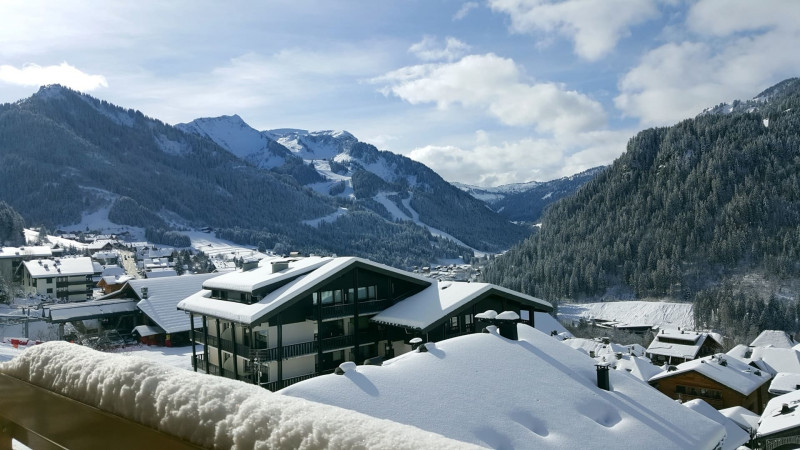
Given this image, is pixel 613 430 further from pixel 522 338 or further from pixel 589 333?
pixel 589 333

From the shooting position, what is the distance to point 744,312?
108 metres

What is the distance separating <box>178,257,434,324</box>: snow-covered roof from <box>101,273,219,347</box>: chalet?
15.9 meters

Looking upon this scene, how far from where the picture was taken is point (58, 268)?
79.8m

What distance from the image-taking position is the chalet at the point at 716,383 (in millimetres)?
43594

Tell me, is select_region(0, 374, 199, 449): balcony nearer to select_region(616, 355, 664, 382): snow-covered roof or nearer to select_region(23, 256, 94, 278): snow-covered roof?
select_region(616, 355, 664, 382): snow-covered roof

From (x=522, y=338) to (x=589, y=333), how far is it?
3601 inches

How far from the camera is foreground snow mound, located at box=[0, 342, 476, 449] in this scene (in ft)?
5.58

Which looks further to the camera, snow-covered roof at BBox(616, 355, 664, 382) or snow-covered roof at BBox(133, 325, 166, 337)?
snow-covered roof at BBox(616, 355, 664, 382)

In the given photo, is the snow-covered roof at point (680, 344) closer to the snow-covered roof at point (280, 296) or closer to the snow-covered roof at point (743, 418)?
the snow-covered roof at point (743, 418)

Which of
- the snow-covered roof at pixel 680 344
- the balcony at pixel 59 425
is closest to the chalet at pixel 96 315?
the balcony at pixel 59 425

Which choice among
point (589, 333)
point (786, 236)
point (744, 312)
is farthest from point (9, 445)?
point (786, 236)

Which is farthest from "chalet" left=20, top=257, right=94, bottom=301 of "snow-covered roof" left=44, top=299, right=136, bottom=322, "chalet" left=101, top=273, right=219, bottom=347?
"snow-covered roof" left=44, top=299, right=136, bottom=322

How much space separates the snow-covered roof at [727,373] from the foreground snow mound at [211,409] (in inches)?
1991

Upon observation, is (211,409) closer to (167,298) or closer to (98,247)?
(167,298)
